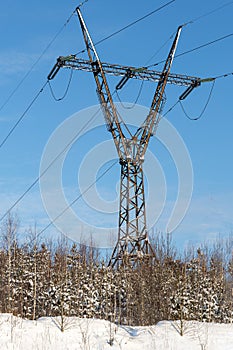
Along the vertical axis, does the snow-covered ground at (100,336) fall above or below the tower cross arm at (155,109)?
below

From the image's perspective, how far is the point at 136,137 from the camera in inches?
1127

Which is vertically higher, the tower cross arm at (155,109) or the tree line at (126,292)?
the tower cross arm at (155,109)

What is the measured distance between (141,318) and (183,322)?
7.35 metres

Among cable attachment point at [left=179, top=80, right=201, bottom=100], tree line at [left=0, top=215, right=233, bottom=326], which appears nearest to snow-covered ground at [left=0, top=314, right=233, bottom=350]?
tree line at [left=0, top=215, right=233, bottom=326]

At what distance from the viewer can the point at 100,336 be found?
17641mm

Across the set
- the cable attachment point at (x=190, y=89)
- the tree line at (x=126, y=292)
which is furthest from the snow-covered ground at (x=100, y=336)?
the cable attachment point at (x=190, y=89)

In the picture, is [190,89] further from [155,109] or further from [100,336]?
[100,336]

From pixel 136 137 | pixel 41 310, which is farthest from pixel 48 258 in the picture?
pixel 136 137

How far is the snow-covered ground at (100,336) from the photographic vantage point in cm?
1702

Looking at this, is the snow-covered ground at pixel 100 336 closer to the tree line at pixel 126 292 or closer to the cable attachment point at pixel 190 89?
the tree line at pixel 126 292

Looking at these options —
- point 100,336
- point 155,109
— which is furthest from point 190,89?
point 100,336

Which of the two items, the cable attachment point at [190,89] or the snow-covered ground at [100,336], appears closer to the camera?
the snow-covered ground at [100,336]

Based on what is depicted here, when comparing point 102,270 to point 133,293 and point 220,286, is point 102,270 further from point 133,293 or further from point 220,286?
point 220,286

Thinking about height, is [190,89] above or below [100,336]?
above
